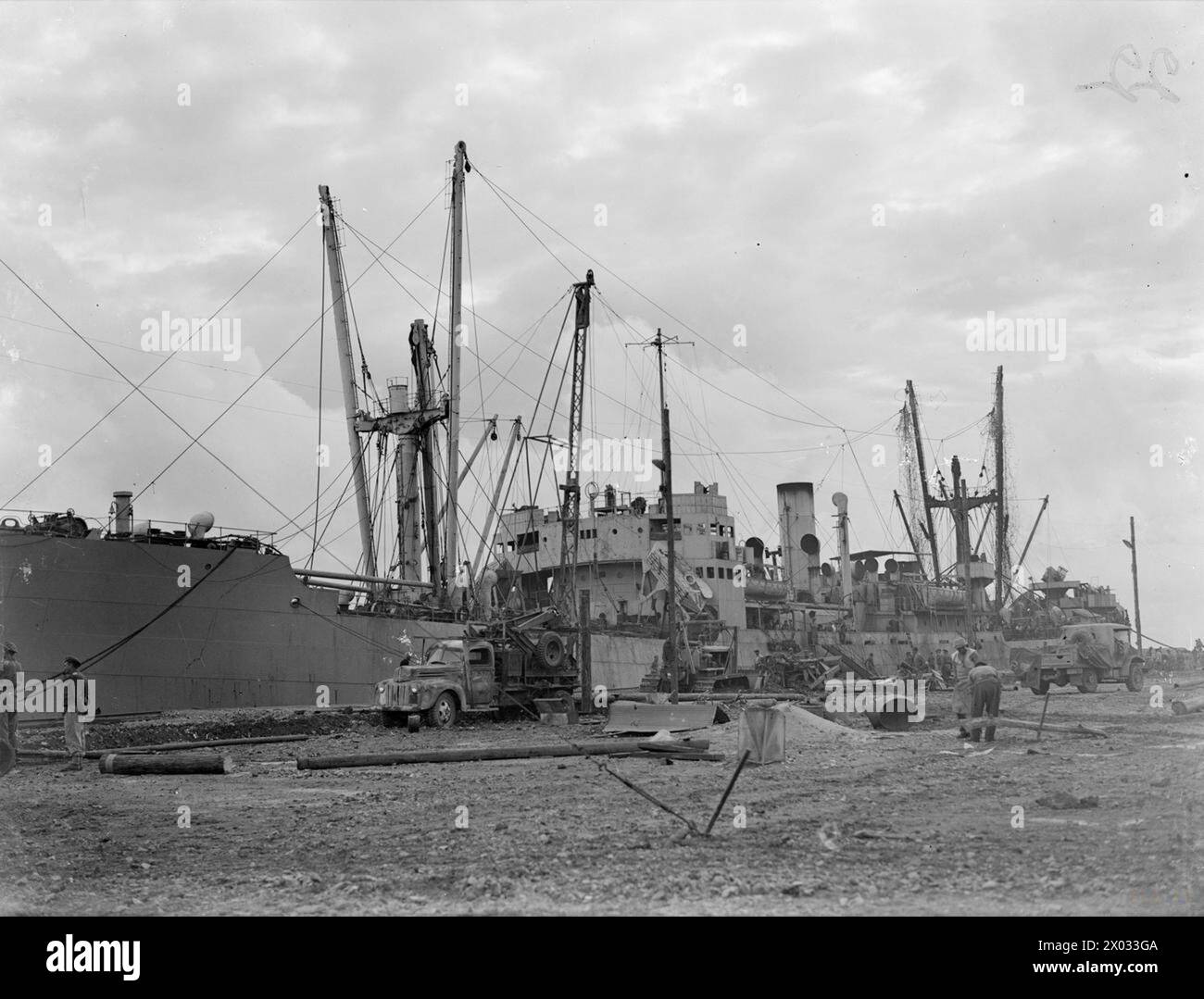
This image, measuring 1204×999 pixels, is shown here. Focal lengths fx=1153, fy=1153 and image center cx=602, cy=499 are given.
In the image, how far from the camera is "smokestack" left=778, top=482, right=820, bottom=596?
5641cm

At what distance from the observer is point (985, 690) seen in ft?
60.6

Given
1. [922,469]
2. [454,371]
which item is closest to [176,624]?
[454,371]

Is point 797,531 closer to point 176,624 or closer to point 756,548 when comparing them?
point 756,548

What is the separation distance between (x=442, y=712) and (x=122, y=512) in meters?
10.1

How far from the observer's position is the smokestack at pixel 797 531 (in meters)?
56.4

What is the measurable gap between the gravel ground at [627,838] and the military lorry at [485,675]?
25.2 feet

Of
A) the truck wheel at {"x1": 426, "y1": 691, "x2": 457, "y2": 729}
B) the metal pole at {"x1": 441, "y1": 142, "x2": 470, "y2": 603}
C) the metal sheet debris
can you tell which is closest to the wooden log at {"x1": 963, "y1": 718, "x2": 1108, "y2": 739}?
the metal sheet debris

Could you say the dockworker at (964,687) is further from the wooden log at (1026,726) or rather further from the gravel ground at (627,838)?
the gravel ground at (627,838)

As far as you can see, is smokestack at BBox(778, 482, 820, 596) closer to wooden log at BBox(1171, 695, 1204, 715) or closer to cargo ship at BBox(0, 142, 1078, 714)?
cargo ship at BBox(0, 142, 1078, 714)

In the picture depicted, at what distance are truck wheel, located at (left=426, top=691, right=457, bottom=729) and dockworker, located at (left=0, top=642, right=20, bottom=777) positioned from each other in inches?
398

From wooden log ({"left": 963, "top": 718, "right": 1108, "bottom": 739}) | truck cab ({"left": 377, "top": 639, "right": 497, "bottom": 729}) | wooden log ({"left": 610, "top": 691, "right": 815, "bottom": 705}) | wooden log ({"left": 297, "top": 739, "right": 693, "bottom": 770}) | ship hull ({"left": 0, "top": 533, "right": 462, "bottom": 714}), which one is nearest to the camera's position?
wooden log ({"left": 297, "top": 739, "right": 693, "bottom": 770})
